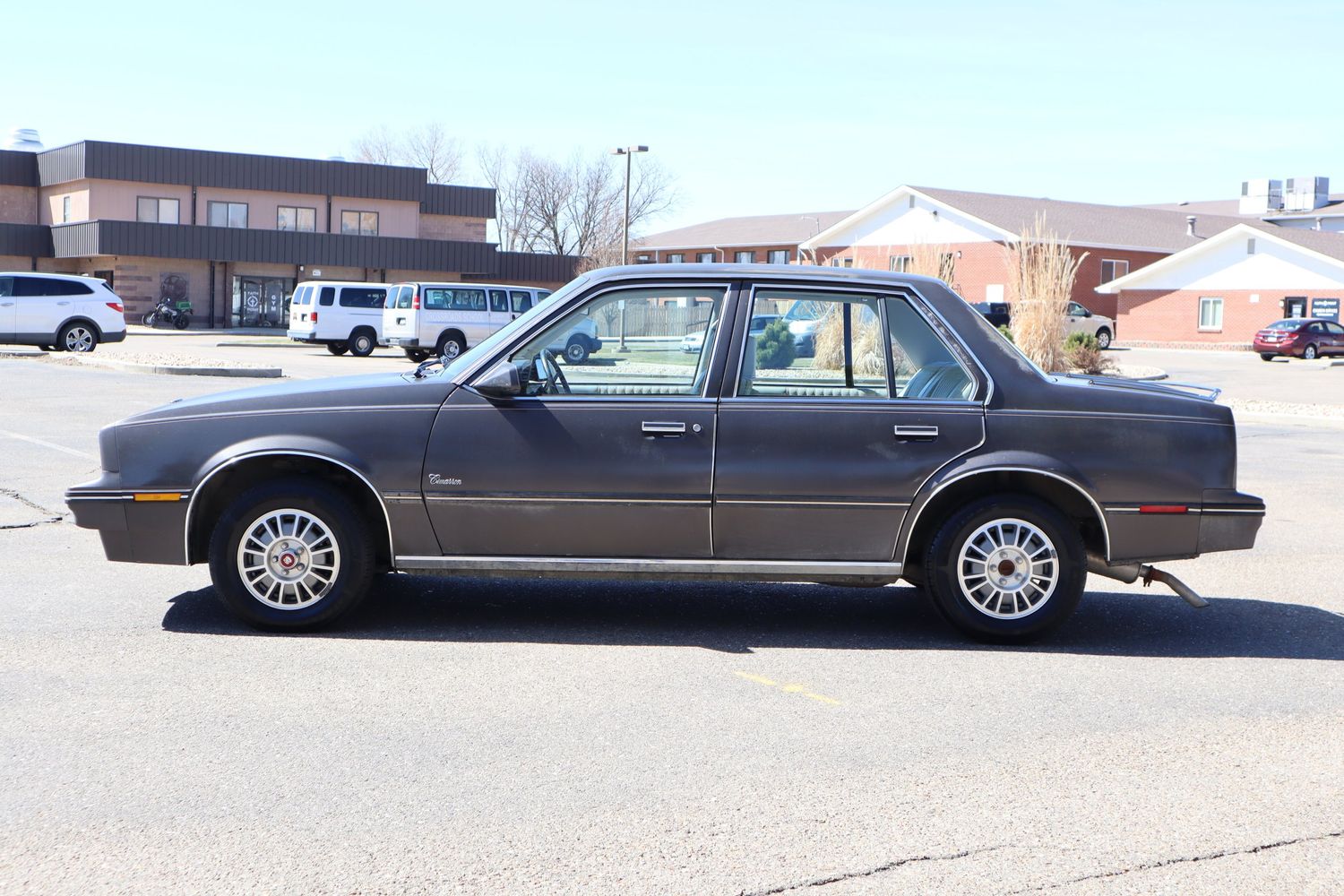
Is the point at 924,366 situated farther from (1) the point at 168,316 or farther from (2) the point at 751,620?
(1) the point at 168,316

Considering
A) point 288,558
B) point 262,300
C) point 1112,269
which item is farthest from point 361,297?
point 1112,269

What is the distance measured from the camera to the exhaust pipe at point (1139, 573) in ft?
21.5

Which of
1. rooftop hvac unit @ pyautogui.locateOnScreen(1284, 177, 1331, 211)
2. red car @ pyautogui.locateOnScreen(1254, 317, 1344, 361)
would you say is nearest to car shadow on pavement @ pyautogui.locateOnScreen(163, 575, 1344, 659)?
red car @ pyautogui.locateOnScreen(1254, 317, 1344, 361)

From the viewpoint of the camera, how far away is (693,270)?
21.6 feet

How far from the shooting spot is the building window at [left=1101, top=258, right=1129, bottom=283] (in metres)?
67.3

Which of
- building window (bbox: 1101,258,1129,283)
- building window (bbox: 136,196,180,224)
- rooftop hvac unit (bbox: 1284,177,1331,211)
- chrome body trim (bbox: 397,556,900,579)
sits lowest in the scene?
chrome body trim (bbox: 397,556,900,579)

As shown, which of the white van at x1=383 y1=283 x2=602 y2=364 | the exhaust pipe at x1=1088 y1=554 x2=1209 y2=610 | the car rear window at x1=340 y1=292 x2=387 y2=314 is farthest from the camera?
the car rear window at x1=340 y1=292 x2=387 y2=314

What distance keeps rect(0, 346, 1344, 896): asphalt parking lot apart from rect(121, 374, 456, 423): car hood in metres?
1.01

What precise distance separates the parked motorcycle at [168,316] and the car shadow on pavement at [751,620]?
47.9 m

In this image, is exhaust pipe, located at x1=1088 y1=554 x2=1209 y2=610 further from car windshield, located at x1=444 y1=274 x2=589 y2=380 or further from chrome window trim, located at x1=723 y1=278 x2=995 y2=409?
→ car windshield, located at x1=444 y1=274 x2=589 y2=380

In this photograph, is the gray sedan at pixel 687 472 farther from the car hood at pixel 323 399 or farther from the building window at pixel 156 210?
the building window at pixel 156 210

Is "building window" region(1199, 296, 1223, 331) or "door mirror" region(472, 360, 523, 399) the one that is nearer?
"door mirror" region(472, 360, 523, 399)

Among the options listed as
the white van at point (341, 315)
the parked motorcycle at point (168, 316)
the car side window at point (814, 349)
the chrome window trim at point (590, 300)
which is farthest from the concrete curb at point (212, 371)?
the parked motorcycle at point (168, 316)

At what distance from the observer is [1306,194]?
8644 centimetres
